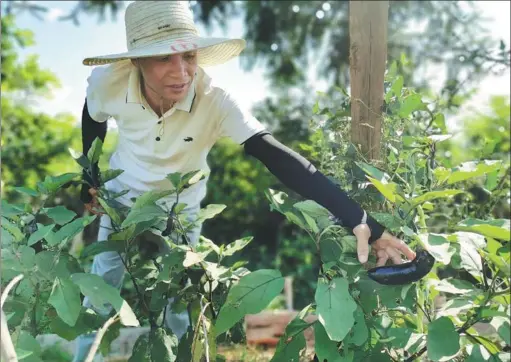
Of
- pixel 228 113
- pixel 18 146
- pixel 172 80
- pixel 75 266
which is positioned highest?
pixel 172 80

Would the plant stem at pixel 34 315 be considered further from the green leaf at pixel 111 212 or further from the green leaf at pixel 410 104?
the green leaf at pixel 410 104

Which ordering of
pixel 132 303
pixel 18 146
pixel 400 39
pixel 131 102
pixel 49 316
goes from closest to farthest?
pixel 49 316 → pixel 132 303 → pixel 131 102 → pixel 400 39 → pixel 18 146

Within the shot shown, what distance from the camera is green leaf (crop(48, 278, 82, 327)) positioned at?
4.22ft

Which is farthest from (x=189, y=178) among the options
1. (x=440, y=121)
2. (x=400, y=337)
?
(x=440, y=121)

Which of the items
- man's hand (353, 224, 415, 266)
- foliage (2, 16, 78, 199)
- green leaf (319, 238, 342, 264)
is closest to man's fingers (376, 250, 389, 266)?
man's hand (353, 224, 415, 266)

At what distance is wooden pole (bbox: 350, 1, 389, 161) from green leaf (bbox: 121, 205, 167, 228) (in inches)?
26.9

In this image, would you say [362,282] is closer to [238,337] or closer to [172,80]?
[238,337]

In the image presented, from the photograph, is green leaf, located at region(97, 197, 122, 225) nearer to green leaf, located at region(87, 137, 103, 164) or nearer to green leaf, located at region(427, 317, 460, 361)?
green leaf, located at region(87, 137, 103, 164)

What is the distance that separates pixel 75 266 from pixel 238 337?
2.13 feet

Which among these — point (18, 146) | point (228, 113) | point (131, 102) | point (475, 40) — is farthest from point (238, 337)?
point (18, 146)

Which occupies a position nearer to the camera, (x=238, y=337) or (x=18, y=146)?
(x=238, y=337)

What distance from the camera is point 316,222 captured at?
5.30 feet

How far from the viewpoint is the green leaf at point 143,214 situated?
1539 millimetres

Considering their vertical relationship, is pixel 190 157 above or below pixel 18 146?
above
